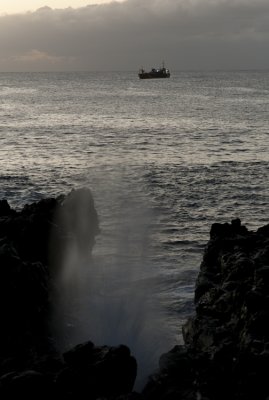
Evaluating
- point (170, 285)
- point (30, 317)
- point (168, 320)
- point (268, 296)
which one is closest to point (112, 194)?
point (170, 285)

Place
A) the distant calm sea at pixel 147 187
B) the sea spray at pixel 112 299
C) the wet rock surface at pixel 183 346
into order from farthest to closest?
1. the distant calm sea at pixel 147 187
2. the sea spray at pixel 112 299
3. the wet rock surface at pixel 183 346

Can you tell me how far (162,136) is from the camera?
9519 cm

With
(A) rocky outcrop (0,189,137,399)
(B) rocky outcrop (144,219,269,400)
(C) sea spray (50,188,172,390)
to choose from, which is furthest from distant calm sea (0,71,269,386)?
(B) rocky outcrop (144,219,269,400)

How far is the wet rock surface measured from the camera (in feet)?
53.0

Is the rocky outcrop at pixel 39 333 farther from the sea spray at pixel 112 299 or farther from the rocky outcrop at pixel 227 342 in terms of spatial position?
the rocky outcrop at pixel 227 342

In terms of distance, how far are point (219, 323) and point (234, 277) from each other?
2007 millimetres

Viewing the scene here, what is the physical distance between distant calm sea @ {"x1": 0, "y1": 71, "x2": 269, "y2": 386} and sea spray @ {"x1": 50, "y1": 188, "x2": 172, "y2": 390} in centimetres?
11

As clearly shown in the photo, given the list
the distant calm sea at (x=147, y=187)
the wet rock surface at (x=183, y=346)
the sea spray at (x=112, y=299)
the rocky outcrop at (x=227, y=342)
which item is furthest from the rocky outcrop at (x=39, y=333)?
the distant calm sea at (x=147, y=187)

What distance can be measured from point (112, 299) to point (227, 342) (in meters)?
12.3

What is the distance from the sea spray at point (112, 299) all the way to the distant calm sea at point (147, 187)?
0.35ft

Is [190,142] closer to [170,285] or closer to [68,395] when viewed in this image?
[170,285]

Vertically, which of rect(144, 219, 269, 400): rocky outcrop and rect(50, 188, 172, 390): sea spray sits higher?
rect(144, 219, 269, 400): rocky outcrop

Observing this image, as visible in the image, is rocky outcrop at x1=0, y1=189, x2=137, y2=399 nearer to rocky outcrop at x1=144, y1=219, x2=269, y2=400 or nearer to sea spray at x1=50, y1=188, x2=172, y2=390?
sea spray at x1=50, y1=188, x2=172, y2=390

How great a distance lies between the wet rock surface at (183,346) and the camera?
636 inches
